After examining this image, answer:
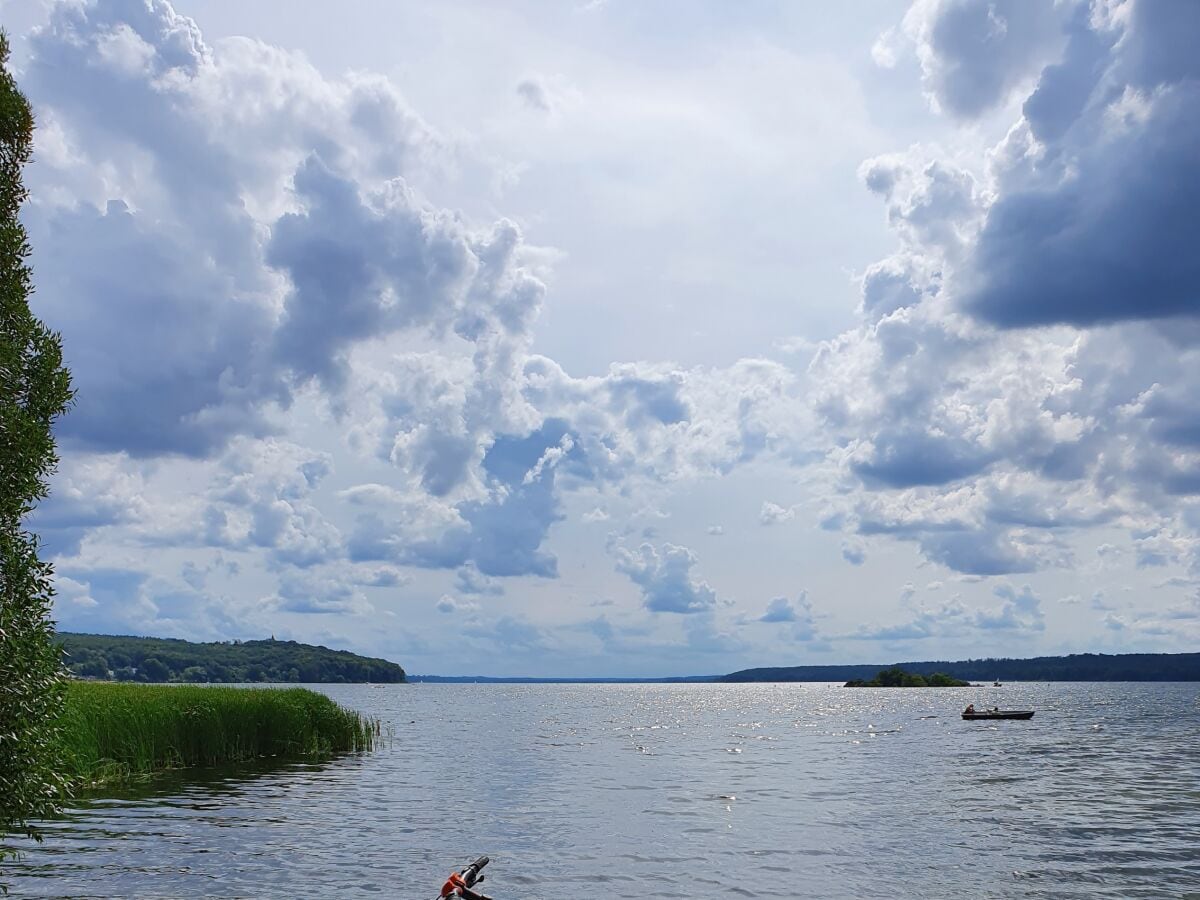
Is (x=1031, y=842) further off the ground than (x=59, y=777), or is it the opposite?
(x=59, y=777)

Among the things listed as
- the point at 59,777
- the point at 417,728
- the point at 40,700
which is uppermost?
the point at 40,700

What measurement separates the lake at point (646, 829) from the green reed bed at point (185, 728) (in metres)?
2.37

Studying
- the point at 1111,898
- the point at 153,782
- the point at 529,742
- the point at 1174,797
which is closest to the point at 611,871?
the point at 1111,898

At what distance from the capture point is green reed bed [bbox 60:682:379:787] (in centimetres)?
4350

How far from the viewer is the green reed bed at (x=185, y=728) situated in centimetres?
4350

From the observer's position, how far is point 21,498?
19.2 meters

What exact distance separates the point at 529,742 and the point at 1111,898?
213ft

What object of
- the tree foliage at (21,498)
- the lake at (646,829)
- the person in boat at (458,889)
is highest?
the tree foliage at (21,498)

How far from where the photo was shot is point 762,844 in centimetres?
3512

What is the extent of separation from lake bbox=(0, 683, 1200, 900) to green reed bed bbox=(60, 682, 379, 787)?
7.78ft

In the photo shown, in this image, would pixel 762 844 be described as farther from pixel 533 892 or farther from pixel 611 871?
pixel 533 892

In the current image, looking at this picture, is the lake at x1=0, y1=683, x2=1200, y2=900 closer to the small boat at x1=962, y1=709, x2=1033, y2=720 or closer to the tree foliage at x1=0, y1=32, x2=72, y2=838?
the tree foliage at x1=0, y1=32, x2=72, y2=838

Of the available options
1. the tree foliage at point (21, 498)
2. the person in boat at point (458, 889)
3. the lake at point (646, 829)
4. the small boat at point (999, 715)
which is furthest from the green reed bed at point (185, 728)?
the small boat at point (999, 715)

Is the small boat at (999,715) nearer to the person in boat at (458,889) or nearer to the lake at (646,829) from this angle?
the lake at (646,829)
